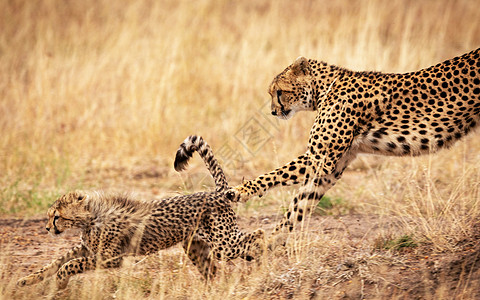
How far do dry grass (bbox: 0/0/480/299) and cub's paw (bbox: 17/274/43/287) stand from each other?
0.26 ft

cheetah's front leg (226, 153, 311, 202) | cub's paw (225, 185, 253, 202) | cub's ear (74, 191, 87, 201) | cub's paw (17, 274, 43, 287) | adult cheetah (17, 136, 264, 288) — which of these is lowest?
cub's paw (17, 274, 43, 287)

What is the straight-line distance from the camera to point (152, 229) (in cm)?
418

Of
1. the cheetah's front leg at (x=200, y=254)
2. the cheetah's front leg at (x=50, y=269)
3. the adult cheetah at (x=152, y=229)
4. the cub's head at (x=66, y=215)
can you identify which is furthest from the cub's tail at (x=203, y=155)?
the cheetah's front leg at (x=50, y=269)

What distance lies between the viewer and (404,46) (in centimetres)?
888

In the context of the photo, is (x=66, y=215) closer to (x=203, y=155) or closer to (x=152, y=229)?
(x=152, y=229)

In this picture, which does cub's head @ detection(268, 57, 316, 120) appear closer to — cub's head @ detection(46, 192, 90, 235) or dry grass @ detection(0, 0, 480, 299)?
dry grass @ detection(0, 0, 480, 299)

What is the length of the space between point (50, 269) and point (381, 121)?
223 centimetres

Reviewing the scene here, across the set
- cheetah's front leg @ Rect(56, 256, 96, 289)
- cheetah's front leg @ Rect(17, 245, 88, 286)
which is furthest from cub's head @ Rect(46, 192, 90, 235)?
cheetah's front leg @ Rect(56, 256, 96, 289)

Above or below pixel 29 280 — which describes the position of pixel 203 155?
above

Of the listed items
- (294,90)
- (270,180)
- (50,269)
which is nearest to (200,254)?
(270,180)

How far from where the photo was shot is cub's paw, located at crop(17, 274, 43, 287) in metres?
3.98

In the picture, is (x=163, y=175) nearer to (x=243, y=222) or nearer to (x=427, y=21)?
(x=243, y=222)

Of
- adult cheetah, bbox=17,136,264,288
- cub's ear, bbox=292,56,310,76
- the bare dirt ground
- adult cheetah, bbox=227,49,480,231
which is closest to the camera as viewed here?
the bare dirt ground

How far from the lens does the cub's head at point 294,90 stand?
466 centimetres
